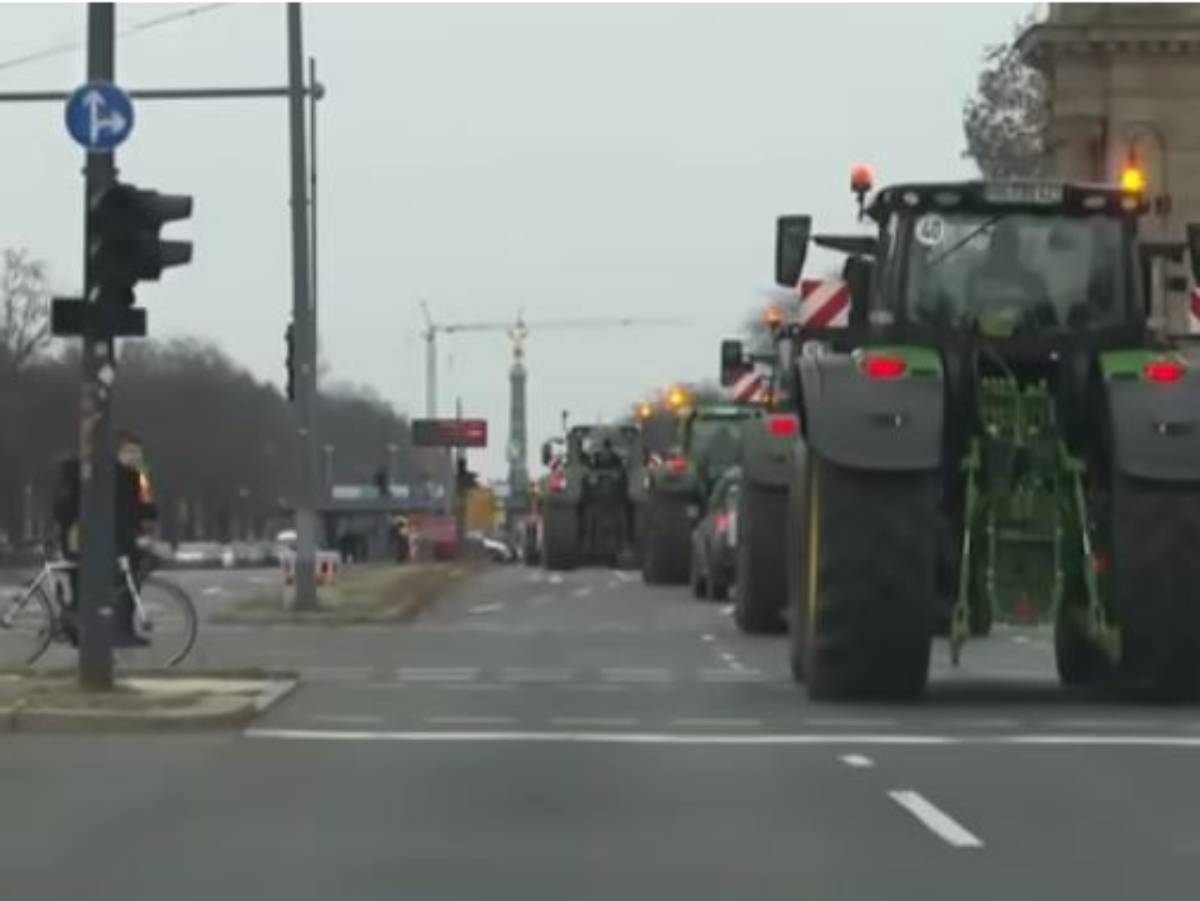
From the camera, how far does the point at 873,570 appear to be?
16953mm

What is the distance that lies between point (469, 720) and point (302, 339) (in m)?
15.3

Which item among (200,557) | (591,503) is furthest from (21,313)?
(591,503)

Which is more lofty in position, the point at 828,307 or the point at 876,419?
the point at 828,307

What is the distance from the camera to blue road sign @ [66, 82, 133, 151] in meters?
17.3

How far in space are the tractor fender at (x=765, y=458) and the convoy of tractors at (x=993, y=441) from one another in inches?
231

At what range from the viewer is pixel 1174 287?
1925 cm

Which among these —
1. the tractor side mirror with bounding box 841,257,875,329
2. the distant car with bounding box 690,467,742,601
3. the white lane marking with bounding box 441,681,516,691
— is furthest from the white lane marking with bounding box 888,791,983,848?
the distant car with bounding box 690,467,742,601

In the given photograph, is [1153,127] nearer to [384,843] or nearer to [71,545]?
[71,545]

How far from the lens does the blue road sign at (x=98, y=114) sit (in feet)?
56.9

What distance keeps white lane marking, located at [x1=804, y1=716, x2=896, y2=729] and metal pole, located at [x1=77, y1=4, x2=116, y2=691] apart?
15.0 ft

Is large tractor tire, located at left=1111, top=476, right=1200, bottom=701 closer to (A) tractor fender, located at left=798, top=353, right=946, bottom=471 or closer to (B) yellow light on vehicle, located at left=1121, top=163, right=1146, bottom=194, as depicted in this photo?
(A) tractor fender, located at left=798, top=353, right=946, bottom=471

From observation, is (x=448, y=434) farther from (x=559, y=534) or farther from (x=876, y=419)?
(x=876, y=419)

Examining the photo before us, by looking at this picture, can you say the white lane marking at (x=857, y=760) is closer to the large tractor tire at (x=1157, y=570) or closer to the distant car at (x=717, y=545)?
the large tractor tire at (x=1157, y=570)

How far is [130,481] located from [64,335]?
3.17 metres
